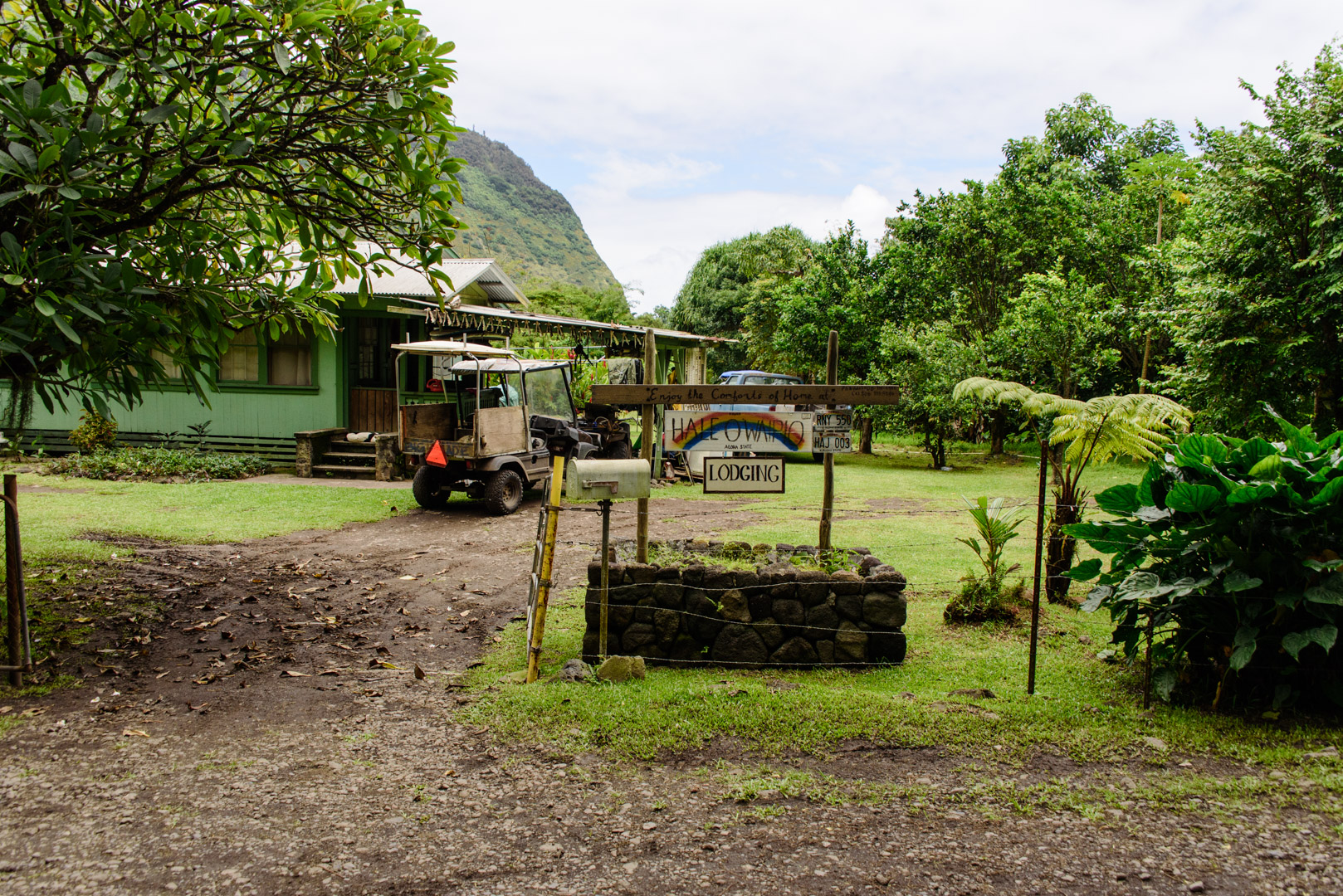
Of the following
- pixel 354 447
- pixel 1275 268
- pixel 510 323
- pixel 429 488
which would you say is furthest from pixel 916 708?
pixel 510 323

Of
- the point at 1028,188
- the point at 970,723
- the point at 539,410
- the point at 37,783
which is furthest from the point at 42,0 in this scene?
the point at 1028,188

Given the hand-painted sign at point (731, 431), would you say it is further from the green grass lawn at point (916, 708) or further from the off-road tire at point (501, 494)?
the off-road tire at point (501, 494)

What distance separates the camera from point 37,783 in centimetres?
382

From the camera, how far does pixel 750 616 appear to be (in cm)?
553

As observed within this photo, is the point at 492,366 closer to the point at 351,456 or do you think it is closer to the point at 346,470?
the point at 346,470

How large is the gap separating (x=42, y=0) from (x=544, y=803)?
5379 mm

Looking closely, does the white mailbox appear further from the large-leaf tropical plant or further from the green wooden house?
the green wooden house

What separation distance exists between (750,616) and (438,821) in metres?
2.49

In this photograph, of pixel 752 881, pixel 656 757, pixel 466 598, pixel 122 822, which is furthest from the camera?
pixel 466 598

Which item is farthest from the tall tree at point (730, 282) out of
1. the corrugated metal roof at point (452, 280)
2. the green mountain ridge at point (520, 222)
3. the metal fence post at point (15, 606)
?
the metal fence post at point (15, 606)

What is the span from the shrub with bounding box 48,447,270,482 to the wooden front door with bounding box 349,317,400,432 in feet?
6.79

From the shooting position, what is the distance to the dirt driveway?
3.17 meters

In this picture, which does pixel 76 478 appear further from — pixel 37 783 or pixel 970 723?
pixel 970 723

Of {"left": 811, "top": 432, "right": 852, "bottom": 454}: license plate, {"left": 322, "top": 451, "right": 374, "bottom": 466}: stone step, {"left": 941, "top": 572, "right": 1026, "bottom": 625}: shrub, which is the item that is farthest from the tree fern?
{"left": 322, "top": 451, "right": 374, "bottom": 466}: stone step
